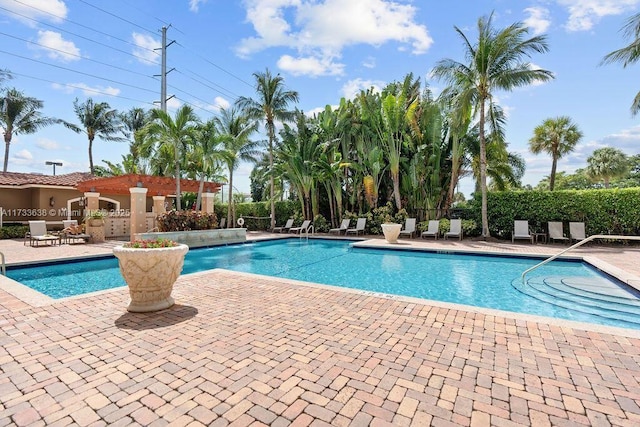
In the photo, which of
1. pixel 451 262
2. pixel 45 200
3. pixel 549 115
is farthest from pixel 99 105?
pixel 549 115

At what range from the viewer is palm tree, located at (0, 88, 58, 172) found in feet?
81.3

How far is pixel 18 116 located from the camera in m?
25.3

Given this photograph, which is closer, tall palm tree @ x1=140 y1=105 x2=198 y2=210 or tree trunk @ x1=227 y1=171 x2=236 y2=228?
tall palm tree @ x1=140 y1=105 x2=198 y2=210

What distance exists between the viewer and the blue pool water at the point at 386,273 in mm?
6461

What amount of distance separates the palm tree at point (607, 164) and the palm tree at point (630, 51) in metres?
20.4

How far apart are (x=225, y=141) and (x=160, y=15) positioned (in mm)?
10113

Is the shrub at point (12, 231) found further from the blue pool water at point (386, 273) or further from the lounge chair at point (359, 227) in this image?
the lounge chair at point (359, 227)

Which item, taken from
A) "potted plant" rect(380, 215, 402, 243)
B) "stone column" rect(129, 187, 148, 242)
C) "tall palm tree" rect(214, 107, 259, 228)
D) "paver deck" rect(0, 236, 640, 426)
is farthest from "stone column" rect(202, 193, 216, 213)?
"paver deck" rect(0, 236, 640, 426)

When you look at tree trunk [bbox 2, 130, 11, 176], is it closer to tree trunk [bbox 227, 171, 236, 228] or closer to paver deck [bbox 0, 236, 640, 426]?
tree trunk [bbox 227, 171, 236, 228]

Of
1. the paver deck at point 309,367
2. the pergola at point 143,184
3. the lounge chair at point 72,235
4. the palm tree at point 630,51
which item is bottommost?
the paver deck at point 309,367

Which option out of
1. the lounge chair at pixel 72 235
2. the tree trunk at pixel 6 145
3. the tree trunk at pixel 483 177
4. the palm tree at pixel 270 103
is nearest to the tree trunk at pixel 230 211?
the palm tree at pixel 270 103

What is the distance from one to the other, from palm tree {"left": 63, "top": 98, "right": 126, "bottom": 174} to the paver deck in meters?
28.7

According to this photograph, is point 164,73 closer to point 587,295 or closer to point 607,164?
point 587,295

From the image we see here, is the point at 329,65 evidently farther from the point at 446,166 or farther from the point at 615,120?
the point at 615,120
